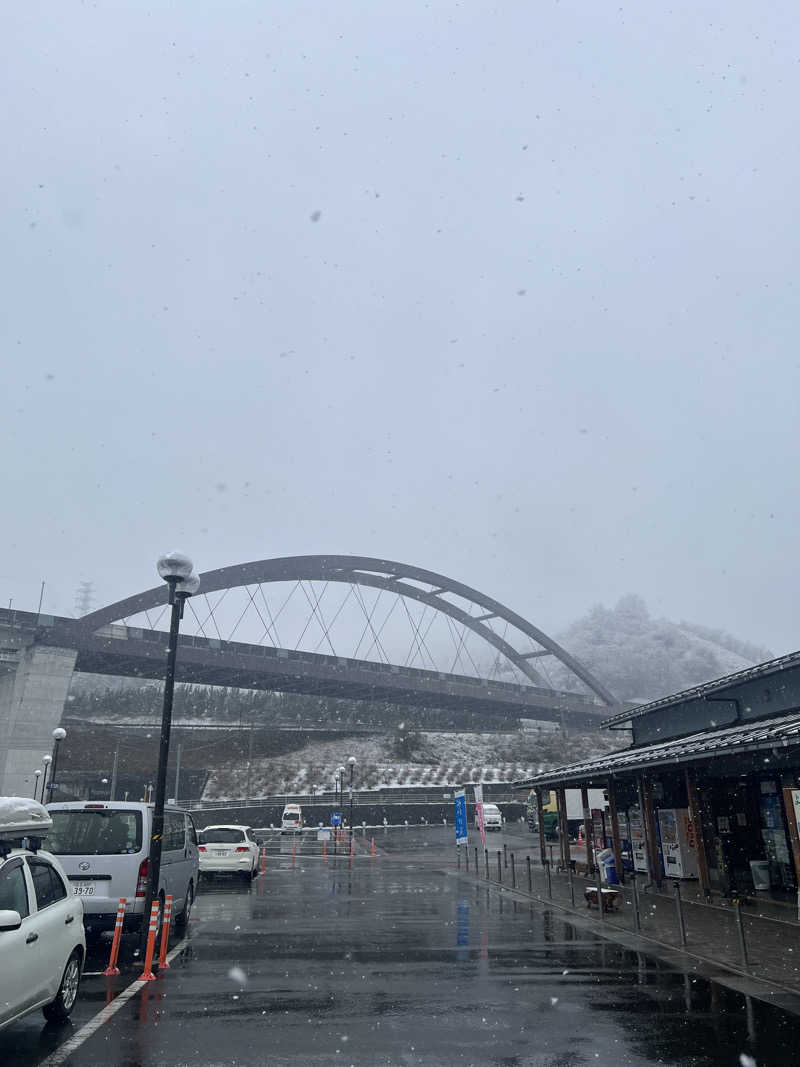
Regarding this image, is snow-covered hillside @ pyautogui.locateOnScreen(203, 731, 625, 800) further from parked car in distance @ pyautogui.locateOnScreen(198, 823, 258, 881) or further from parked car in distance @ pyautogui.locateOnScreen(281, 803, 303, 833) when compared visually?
parked car in distance @ pyautogui.locateOnScreen(198, 823, 258, 881)

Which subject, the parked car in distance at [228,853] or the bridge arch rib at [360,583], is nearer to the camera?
the parked car in distance at [228,853]

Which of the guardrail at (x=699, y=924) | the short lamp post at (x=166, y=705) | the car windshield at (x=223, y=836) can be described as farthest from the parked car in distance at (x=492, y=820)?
the short lamp post at (x=166, y=705)

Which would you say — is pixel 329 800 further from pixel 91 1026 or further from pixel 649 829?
→ pixel 91 1026

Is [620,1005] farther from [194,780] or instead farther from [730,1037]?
[194,780]

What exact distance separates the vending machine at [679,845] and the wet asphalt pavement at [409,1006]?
751cm

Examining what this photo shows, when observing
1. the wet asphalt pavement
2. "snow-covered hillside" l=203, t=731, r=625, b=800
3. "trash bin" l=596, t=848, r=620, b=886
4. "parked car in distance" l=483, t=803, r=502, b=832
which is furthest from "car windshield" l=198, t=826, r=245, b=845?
"snow-covered hillside" l=203, t=731, r=625, b=800

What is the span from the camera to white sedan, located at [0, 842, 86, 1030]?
20.1 ft

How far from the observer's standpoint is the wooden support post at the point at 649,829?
20.3 meters

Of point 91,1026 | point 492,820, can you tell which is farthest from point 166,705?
point 492,820

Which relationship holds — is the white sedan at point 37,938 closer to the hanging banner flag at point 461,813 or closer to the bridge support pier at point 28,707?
the hanging banner flag at point 461,813

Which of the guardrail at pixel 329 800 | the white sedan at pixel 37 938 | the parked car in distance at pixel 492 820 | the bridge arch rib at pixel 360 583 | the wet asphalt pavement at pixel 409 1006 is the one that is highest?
the bridge arch rib at pixel 360 583

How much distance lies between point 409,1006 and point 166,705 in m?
5.96

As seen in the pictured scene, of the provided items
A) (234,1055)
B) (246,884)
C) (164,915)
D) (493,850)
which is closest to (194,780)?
(493,850)

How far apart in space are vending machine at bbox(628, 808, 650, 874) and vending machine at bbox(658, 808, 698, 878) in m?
0.67
